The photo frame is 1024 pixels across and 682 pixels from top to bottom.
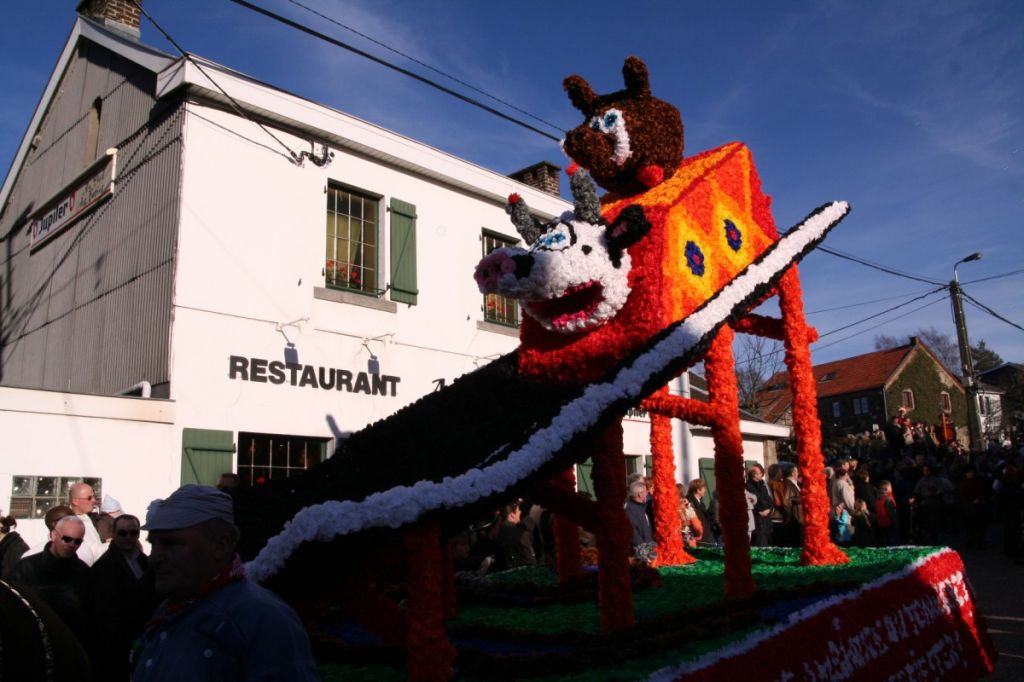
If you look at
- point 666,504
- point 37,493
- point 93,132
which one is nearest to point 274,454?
point 37,493

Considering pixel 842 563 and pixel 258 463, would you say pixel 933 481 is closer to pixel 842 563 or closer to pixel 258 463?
pixel 842 563

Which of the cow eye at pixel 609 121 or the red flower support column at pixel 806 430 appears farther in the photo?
the red flower support column at pixel 806 430

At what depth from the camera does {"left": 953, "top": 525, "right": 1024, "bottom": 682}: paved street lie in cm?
611

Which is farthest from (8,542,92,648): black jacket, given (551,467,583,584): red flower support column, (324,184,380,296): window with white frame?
(324,184,380,296): window with white frame

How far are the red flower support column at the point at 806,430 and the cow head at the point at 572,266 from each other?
175 centimetres

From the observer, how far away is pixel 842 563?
5.19 meters

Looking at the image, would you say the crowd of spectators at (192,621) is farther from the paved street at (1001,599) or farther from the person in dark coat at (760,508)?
the person in dark coat at (760,508)

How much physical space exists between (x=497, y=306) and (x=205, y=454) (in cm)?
554

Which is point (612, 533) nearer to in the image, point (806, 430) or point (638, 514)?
point (806, 430)

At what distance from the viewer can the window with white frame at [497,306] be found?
13029 millimetres

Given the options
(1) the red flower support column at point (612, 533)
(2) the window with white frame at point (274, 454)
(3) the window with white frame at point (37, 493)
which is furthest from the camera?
(2) the window with white frame at point (274, 454)

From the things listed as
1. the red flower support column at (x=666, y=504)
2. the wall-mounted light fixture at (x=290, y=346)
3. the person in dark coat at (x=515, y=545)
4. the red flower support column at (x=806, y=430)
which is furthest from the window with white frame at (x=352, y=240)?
the red flower support column at (x=806, y=430)

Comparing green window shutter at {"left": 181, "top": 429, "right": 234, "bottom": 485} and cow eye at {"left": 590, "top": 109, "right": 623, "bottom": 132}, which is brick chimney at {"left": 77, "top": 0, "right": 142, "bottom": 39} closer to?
green window shutter at {"left": 181, "top": 429, "right": 234, "bottom": 485}

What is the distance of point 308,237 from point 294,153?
3.74ft
